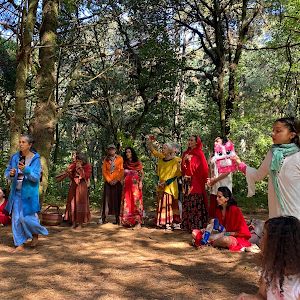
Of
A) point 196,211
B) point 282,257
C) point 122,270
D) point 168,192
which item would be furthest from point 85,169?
point 282,257

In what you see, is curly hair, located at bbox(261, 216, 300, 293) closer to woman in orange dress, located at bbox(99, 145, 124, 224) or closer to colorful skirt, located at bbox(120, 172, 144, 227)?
colorful skirt, located at bbox(120, 172, 144, 227)

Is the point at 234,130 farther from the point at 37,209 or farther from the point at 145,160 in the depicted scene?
the point at 37,209

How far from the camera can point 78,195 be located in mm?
7902

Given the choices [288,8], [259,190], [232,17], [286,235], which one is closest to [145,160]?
[259,190]

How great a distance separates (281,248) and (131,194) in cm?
597

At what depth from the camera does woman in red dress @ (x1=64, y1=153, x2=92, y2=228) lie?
25.9 ft

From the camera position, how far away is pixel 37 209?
5.79 meters

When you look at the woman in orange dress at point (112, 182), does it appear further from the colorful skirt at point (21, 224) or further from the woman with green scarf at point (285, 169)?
the woman with green scarf at point (285, 169)

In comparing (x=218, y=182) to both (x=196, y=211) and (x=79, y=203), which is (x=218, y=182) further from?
(x=79, y=203)

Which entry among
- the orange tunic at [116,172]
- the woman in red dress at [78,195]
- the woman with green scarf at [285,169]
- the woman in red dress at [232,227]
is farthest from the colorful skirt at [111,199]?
the woman with green scarf at [285,169]

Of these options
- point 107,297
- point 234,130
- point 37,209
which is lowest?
point 107,297

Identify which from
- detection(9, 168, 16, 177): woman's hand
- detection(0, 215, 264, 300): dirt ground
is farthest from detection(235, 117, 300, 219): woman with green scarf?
detection(9, 168, 16, 177): woman's hand

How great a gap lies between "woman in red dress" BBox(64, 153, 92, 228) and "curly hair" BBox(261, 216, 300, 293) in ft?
19.0

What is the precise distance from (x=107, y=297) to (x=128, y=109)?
1806cm
